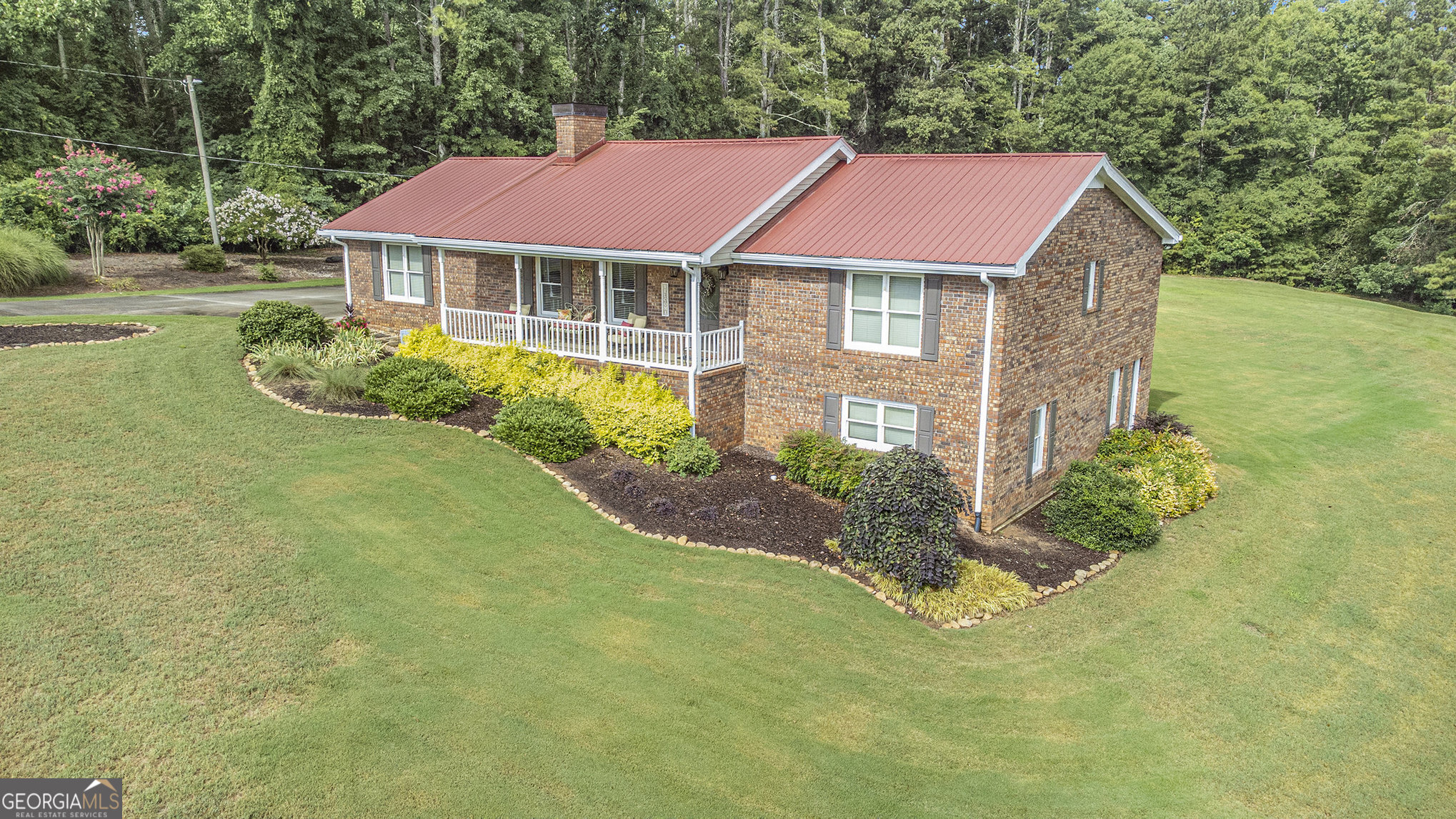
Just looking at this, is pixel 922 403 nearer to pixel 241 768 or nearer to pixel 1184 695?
pixel 1184 695

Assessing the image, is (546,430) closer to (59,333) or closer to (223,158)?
(59,333)

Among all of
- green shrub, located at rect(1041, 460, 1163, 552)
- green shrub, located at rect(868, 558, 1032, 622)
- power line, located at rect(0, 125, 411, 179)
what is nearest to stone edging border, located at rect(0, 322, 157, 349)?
green shrub, located at rect(868, 558, 1032, 622)

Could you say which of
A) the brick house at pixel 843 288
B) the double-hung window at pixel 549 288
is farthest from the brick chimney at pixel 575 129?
the double-hung window at pixel 549 288

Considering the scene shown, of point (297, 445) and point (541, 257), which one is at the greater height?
point (541, 257)

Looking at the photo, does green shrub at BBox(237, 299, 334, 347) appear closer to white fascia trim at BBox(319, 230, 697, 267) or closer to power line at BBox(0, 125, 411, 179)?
white fascia trim at BBox(319, 230, 697, 267)

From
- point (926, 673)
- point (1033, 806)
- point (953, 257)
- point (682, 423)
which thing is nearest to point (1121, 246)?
point (953, 257)

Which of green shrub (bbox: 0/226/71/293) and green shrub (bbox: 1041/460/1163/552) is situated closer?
green shrub (bbox: 1041/460/1163/552)
